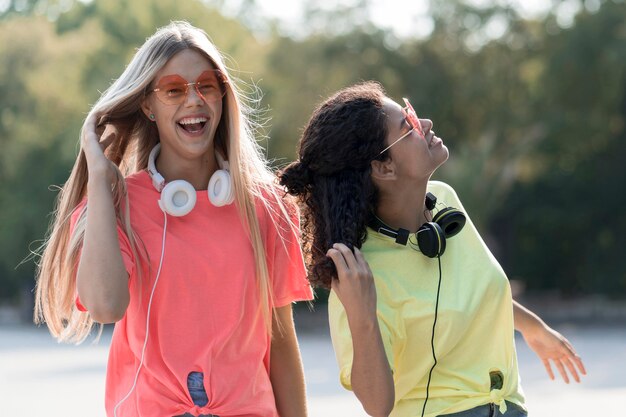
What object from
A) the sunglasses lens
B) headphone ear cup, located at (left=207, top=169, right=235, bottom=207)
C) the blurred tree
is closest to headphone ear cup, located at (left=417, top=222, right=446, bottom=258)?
headphone ear cup, located at (left=207, top=169, right=235, bottom=207)

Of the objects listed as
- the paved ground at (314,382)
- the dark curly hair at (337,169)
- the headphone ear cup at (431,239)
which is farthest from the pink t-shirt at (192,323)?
the paved ground at (314,382)

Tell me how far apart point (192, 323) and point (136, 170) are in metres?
0.62

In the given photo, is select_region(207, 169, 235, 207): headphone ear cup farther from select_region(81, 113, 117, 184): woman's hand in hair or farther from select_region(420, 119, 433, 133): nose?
select_region(420, 119, 433, 133): nose

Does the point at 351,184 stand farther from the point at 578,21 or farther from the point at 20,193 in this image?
the point at 20,193

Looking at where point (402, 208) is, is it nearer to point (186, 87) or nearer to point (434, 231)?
point (434, 231)

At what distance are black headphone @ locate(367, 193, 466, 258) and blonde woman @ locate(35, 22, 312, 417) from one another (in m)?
0.36

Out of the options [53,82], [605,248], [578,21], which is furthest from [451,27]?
[53,82]

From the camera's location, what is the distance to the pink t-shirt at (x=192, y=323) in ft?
11.7

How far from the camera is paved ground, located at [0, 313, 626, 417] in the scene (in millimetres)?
12484

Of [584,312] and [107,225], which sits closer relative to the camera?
[107,225]

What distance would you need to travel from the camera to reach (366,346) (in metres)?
3.31

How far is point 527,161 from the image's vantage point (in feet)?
92.8

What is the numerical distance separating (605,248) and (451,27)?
6966 millimetres

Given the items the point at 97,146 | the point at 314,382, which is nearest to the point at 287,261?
the point at 97,146
